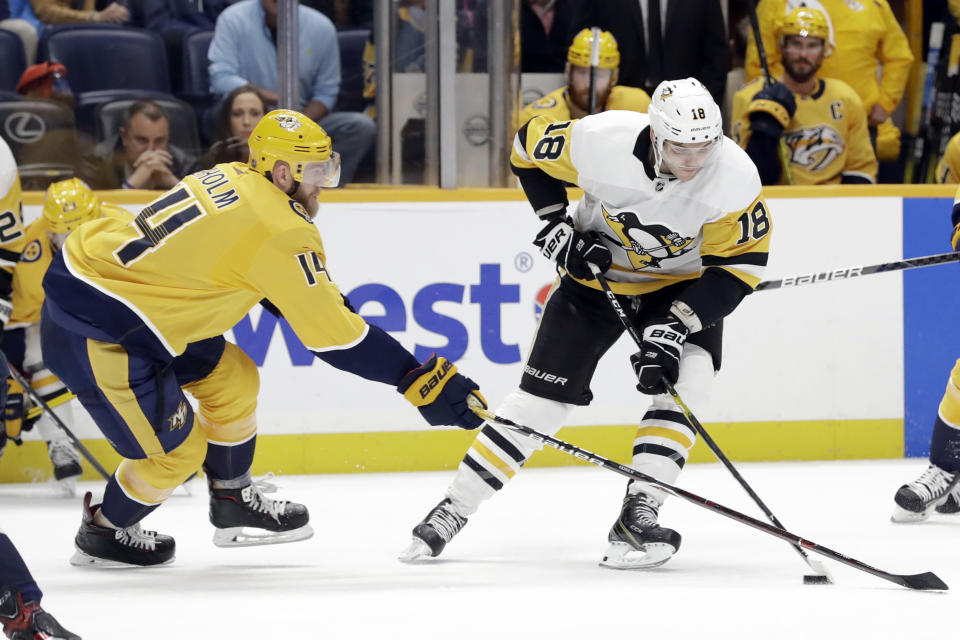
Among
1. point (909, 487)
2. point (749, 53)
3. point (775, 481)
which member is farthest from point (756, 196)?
point (749, 53)

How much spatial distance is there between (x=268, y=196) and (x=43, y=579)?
113 cm

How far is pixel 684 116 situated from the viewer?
3027 millimetres

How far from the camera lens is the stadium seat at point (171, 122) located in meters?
4.80

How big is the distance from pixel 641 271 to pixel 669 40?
2.09 metres

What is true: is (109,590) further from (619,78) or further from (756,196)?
(619,78)

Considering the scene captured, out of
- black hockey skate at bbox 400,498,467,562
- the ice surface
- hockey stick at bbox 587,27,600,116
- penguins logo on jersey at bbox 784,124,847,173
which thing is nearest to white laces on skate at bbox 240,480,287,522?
the ice surface

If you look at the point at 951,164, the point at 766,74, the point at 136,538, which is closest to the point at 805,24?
the point at 766,74

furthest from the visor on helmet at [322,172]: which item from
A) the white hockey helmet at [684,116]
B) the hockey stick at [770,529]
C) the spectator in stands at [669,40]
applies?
the spectator in stands at [669,40]

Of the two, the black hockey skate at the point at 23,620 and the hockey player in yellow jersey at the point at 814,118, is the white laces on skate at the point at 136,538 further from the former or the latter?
the hockey player in yellow jersey at the point at 814,118

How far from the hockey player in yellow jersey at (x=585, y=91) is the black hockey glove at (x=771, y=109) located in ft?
1.38

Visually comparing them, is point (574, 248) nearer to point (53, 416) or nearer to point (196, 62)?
point (53, 416)

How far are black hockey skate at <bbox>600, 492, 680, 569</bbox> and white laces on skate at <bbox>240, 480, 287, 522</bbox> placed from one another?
0.91 metres

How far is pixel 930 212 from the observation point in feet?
15.5

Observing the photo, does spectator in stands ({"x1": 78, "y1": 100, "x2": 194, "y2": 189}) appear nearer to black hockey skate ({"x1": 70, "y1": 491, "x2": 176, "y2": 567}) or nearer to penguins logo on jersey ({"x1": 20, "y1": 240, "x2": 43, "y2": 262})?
penguins logo on jersey ({"x1": 20, "y1": 240, "x2": 43, "y2": 262})
